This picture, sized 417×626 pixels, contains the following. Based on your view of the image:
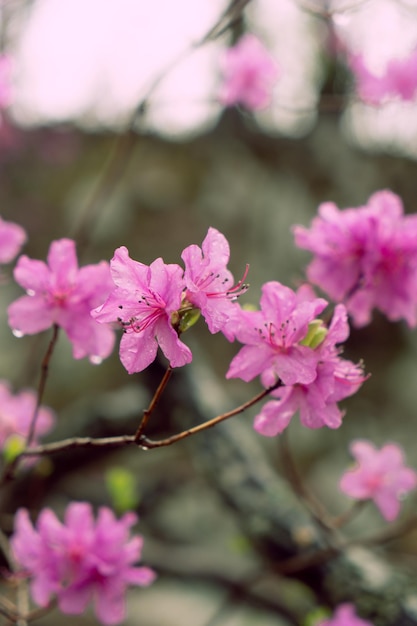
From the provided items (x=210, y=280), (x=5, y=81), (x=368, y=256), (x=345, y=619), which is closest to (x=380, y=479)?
(x=345, y=619)

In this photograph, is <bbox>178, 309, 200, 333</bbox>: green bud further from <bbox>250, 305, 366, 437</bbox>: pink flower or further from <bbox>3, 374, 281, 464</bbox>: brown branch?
<bbox>250, 305, 366, 437</bbox>: pink flower

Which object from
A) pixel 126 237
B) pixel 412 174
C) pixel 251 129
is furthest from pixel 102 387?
pixel 412 174

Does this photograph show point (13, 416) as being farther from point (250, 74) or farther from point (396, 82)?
point (396, 82)

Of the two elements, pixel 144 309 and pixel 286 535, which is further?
pixel 286 535

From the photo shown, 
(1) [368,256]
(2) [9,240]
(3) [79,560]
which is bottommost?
(3) [79,560]

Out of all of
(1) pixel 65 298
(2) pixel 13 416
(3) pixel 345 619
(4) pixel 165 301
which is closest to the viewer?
(4) pixel 165 301

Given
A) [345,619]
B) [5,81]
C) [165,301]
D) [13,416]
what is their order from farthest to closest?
[13,416] < [5,81] < [345,619] < [165,301]

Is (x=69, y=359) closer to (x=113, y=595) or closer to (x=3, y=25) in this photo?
(x=3, y=25)
